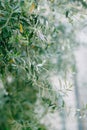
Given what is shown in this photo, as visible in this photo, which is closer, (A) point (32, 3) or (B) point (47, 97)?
(A) point (32, 3)

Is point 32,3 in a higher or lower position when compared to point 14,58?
higher

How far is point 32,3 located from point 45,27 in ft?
0.70

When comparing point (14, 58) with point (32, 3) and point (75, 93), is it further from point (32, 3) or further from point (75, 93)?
point (75, 93)

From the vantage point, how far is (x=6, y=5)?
200 centimetres

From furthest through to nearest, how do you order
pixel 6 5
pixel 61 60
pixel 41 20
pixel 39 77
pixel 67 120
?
pixel 67 120
pixel 61 60
pixel 41 20
pixel 39 77
pixel 6 5

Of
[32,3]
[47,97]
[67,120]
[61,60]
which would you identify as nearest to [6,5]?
[32,3]

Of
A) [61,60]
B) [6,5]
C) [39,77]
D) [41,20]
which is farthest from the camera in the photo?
[61,60]

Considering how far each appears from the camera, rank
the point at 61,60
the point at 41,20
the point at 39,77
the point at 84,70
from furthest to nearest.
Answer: the point at 84,70
the point at 61,60
the point at 41,20
the point at 39,77

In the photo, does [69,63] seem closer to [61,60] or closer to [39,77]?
[61,60]

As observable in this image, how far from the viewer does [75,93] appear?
188 inches

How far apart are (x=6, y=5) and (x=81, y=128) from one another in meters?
3.04

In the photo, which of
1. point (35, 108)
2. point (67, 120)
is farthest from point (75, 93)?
point (35, 108)

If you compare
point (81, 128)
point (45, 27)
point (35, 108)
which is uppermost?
point (45, 27)

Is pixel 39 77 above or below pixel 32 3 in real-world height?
below
